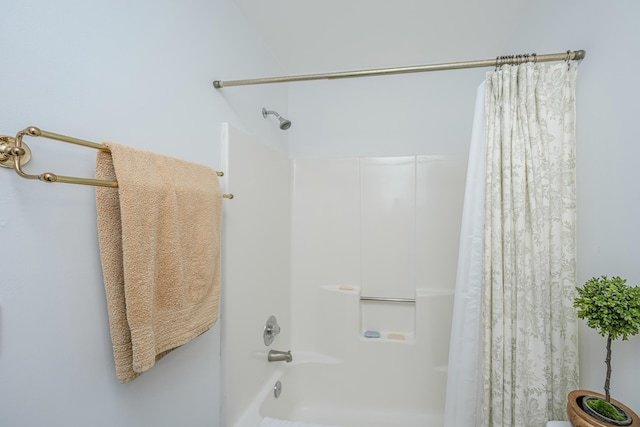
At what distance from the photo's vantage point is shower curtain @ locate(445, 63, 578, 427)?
1.11m

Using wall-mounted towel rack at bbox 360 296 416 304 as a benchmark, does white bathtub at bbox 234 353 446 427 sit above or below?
below

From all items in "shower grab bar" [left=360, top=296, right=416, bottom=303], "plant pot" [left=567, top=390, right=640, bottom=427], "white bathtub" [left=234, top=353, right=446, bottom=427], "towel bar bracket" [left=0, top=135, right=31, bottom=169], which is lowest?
"white bathtub" [left=234, top=353, right=446, bottom=427]

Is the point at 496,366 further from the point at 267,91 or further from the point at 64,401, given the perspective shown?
the point at 267,91

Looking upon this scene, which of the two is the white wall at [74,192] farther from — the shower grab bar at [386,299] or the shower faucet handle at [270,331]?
the shower grab bar at [386,299]

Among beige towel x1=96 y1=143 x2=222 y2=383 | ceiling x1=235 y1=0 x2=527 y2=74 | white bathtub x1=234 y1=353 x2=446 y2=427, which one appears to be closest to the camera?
beige towel x1=96 y1=143 x2=222 y2=383

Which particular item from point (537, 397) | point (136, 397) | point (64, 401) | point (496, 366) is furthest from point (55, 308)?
point (537, 397)

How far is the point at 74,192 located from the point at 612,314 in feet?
4.61

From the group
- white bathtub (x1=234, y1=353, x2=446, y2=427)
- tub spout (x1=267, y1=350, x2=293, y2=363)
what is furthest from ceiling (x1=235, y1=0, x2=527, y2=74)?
white bathtub (x1=234, y1=353, x2=446, y2=427)

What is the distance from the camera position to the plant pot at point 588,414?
2.58 ft

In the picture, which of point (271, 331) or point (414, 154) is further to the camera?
point (414, 154)

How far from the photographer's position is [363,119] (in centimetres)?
227

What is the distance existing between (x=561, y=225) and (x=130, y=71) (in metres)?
1.53

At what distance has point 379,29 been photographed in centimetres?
173

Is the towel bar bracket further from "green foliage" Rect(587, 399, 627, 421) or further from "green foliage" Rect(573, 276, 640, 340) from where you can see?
"green foliage" Rect(587, 399, 627, 421)
